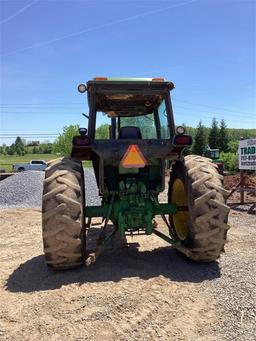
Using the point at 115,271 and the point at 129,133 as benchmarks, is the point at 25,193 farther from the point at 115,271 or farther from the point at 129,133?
the point at 115,271

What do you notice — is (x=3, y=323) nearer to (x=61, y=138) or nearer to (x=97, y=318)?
(x=97, y=318)

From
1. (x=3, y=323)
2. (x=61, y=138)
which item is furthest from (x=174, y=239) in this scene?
(x=61, y=138)

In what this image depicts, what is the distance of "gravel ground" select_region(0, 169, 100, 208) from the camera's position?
1364cm

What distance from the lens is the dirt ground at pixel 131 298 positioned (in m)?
3.82

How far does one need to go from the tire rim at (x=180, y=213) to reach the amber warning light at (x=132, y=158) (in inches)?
46.4

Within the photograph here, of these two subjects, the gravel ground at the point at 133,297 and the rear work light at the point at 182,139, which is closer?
the gravel ground at the point at 133,297

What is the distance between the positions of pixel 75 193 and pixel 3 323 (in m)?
1.85

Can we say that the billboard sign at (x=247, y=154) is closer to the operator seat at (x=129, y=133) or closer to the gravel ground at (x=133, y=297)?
the gravel ground at (x=133, y=297)

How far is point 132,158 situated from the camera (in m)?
5.68

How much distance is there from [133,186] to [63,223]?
144 cm

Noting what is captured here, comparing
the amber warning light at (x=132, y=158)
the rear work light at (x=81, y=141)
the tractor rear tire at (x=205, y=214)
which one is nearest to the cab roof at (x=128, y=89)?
the rear work light at (x=81, y=141)

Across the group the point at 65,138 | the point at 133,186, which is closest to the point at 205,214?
the point at 133,186

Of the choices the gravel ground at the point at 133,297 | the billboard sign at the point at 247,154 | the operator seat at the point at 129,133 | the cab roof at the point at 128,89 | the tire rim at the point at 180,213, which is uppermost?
the cab roof at the point at 128,89

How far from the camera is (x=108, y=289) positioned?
479cm
